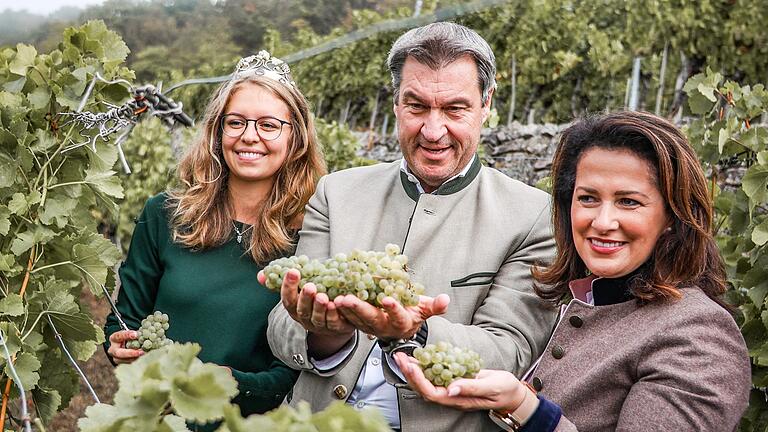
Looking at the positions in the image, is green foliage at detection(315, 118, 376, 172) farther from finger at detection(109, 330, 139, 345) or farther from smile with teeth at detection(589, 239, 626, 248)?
smile with teeth at detection(589, 239, 626, 248)

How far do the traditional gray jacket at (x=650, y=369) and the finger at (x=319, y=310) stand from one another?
58 cm

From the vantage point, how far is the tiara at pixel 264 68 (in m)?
2.94

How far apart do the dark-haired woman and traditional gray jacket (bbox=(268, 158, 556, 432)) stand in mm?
148

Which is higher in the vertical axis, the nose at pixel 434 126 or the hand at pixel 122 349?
the nose at pixel 434 126

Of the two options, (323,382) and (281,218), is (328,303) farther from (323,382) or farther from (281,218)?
(281,218)

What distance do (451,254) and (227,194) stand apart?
1.00m

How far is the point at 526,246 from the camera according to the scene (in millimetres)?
2416

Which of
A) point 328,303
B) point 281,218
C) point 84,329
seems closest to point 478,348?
point 328,303

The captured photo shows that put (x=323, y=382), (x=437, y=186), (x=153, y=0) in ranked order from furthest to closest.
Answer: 1. (x=153, y=0)
2. (x=437, y=186)
3. (x=323, y=382)

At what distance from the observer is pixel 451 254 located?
241cm

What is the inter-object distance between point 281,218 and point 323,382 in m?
0.72

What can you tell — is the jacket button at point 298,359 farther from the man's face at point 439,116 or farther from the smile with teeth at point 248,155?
the smile with teeth at point 248,155

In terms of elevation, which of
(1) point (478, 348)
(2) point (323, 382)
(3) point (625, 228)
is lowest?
(2) point (323, 382)

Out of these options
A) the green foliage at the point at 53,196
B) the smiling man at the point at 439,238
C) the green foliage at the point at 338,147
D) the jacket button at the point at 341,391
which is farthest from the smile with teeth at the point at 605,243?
the green foliage at the point at 338,147
